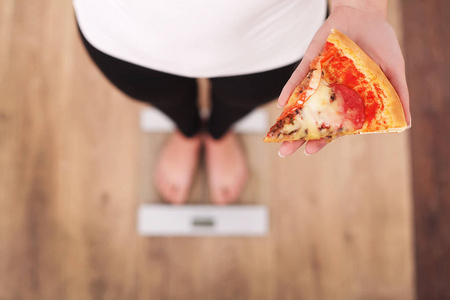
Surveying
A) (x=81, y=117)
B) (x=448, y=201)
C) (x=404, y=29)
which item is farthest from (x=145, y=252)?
(x=404, y=29)

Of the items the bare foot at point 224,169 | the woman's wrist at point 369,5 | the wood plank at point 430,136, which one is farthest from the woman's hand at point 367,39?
the wood plank at point 430,136

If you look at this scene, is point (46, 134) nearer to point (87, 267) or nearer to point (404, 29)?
point (87, 267)

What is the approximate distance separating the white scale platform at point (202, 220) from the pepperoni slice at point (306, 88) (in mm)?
599

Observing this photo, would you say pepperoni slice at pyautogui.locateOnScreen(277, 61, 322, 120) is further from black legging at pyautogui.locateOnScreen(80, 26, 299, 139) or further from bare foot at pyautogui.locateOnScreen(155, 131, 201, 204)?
bare foot at pyautogui.locateOnScreen(155, 131, 201, 204)

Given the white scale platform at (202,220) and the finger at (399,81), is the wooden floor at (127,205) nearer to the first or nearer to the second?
the white scale platform at (202,220)

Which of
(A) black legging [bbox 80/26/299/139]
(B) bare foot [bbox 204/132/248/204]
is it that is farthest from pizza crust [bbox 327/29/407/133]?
(B) bare foot [bbox 204/132/248/204]

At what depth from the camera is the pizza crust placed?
43 centimetres

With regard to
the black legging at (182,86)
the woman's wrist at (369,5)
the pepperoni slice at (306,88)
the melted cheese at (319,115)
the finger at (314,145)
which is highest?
the woman's wrist at (369,5)

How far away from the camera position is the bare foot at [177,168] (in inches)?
40.6

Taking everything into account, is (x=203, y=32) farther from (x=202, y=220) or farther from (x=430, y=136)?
(x=430, y=136)

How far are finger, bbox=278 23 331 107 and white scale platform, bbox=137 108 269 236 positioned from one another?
59cm

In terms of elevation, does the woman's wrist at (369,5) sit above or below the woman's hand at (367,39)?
above

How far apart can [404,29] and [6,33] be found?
4.11 ft

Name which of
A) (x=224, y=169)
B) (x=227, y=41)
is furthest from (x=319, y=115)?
(x=224, y=169)
